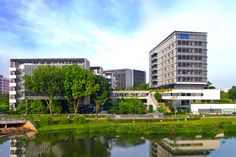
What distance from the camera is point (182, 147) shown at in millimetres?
51000

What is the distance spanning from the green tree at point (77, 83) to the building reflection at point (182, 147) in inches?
1362

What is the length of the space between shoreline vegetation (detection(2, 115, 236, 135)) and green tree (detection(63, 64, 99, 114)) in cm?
1113

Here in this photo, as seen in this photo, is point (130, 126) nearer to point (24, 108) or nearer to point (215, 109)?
point (24, 108)

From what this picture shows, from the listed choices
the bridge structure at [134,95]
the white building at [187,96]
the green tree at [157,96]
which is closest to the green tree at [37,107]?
the bridge structure at [134,95]

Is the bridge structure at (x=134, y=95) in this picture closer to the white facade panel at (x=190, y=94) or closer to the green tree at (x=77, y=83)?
the white facade panel at (x=190, y=94)

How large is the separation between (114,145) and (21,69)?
6138cm

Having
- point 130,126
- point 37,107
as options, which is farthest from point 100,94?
point 130,126

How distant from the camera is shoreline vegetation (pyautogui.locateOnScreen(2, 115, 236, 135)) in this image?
214 ft

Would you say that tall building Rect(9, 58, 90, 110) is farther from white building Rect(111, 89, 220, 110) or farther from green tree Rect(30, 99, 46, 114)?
white building Rect(111, 89, 220, 110)

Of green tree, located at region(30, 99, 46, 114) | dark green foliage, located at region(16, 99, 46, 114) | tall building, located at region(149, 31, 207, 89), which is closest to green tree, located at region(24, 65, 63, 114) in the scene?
green tree, located at region(30, 99, 46, 114)

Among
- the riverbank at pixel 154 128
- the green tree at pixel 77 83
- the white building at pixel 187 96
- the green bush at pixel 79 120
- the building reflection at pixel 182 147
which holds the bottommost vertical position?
the building reflection at pixel 182 147

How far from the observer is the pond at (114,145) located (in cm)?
4694

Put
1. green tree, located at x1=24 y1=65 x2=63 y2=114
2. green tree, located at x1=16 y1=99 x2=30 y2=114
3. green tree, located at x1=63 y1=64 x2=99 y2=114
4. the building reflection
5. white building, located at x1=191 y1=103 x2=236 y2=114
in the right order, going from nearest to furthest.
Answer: the building reflection < green tree, located at x1=63 y1=64 x2=99 y2=114 < green tree, located at x1=24 y1=65 x2=63 y2=114 < green tree, located at x1=16 y1=99 x2=30 y2=114 < white building, located at x1=191 y1=103 x2=236 y2=114

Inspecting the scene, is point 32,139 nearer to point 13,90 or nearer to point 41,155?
point 41,155
